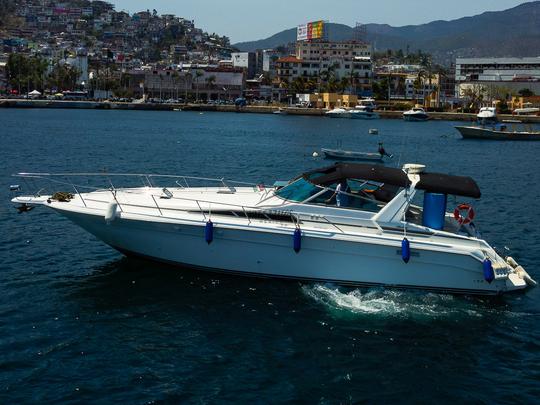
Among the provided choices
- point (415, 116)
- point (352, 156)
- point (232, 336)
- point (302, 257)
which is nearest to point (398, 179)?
point (302, 257)

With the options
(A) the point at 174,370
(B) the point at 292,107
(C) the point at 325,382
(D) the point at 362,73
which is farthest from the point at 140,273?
(D) the point at 362,73

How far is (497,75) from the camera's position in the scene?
149125 millimetres

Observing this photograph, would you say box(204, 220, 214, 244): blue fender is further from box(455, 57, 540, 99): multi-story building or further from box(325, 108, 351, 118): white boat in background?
box(455, 57, 540, 99): multi-story building

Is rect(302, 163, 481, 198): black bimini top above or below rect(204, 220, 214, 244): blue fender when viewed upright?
above

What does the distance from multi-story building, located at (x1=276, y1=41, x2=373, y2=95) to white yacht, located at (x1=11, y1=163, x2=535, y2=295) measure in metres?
133

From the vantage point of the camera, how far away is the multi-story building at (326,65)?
478 ft

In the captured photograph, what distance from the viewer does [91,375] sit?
978 cm

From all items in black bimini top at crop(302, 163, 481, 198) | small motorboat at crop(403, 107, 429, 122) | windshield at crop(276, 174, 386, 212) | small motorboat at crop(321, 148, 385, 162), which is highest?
black bimini top at crop(302, 163, 481, 198)

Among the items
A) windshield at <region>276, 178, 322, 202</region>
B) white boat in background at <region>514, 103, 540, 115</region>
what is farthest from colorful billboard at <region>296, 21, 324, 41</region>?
windshield at <region>276, 178, 322, 202</region>

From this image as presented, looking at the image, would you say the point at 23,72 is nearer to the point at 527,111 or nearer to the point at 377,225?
the point at 527,111

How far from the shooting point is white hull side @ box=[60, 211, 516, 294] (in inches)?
500

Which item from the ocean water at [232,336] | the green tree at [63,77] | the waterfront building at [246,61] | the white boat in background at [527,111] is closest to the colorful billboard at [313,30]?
Answer: the waterfront building at [246,61]

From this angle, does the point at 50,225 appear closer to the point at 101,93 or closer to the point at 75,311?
the point at 75,311

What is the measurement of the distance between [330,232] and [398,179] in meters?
1.92
